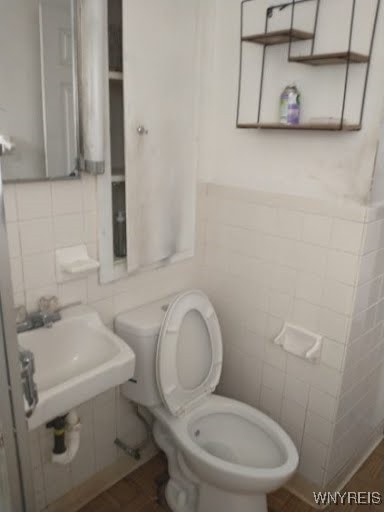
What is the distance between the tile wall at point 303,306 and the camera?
4.91ft

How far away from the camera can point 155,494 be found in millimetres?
1768

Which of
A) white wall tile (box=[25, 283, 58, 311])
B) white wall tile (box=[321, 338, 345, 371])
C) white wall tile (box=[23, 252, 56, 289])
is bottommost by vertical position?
white wall tile (box=[321, 338, 345, 371])

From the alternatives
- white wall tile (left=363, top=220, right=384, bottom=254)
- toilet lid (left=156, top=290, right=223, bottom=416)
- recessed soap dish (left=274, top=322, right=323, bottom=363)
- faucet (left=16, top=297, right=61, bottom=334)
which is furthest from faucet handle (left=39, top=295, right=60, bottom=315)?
white wall tile (left=363, top=220, right=384, bottom=254)

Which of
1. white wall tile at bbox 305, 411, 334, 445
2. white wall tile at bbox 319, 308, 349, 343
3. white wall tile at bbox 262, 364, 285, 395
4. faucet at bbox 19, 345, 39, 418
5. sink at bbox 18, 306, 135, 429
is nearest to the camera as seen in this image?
faucet at bbox 19, 345, 39, 418

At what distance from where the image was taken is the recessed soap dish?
159cm

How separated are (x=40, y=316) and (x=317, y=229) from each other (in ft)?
3.35

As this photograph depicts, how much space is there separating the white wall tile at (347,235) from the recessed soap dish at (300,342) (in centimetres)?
37

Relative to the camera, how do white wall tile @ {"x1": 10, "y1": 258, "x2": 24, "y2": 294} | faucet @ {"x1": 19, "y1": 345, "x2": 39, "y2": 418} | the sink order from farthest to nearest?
white wall tile @ {"x1": 10, "y1": 258, "x2": 24, "y2": 294} < the sink < faucet @ {"x1": 19, "y1": 345, "x2": 39, "y2": 418}

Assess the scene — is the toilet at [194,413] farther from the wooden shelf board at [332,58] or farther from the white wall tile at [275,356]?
the wooden shelf board at [332,58]

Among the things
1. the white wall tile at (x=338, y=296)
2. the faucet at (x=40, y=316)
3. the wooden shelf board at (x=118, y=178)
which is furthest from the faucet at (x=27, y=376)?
the white wall tile at (x=338, y=296)

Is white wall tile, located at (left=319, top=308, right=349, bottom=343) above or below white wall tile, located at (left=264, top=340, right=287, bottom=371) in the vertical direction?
above

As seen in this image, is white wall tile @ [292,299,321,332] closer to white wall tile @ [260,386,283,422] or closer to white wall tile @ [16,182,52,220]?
white wall tile @ [260,386,283,422]

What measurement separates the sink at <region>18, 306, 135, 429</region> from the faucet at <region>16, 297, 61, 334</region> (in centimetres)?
2

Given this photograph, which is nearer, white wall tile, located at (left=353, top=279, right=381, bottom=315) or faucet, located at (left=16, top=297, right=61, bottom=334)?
faucet, located at (left=16, top=297, right=61, bottom=334)
